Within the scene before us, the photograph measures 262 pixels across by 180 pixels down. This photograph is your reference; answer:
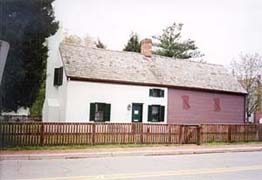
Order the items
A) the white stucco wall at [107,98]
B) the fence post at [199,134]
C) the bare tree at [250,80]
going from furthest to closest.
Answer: the bare tree at [250,80]
the white stucco wall at [107,98]
the fence post at [199,134]

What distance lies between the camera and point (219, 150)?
653cm

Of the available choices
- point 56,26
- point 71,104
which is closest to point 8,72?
point 56,26

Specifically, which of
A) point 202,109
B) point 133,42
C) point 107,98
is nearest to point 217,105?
point 202,109

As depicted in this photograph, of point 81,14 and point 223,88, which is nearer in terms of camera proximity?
point 81,14

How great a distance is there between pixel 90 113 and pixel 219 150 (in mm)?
2990

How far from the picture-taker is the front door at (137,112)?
8.84 metres

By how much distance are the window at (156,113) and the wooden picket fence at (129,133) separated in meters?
1.89

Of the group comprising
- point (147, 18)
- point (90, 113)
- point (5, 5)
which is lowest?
point (90, 113)

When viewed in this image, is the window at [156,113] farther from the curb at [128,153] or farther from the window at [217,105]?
the curb at [128,153]

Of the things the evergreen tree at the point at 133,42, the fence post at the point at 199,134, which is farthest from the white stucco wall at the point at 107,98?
the fence post at the point at 199,134

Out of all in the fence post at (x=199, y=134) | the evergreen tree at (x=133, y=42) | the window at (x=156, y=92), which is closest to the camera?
the evergreen tree at (x=133, y=42)

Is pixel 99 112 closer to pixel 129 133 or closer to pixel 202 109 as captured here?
pixel 129 133

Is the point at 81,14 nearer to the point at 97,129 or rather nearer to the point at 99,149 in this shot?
the point at 99,149

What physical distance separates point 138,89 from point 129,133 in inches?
97.7
